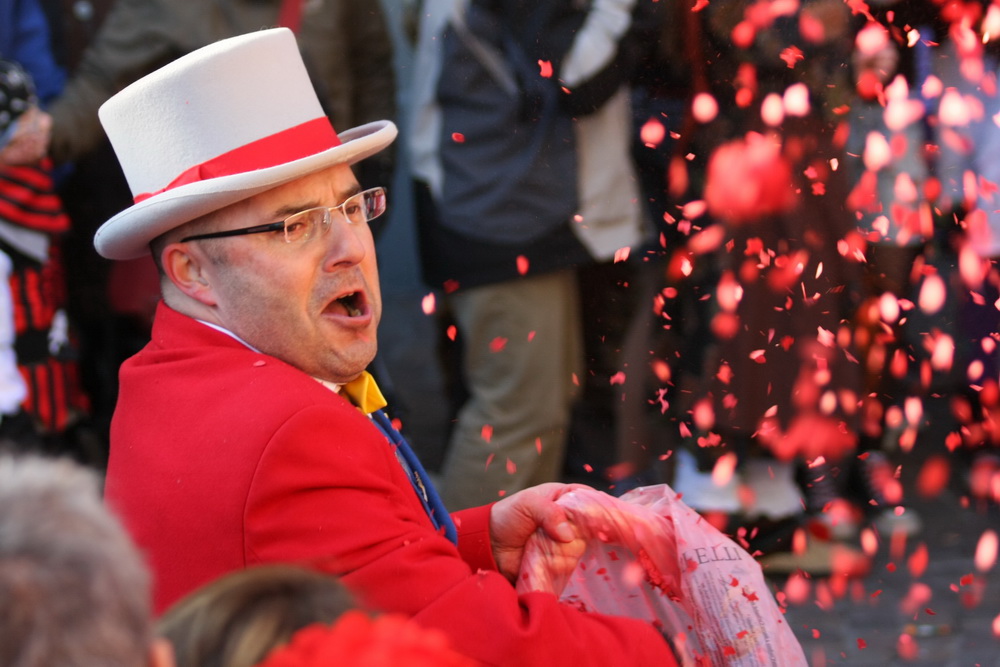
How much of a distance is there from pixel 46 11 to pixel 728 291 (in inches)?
103

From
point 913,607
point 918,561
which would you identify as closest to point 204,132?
point 913,607

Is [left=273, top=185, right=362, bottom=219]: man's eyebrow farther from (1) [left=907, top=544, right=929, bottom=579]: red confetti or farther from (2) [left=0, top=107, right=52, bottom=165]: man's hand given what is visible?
(1) [left=907, top=544, right=929, bottom=579]: red confetti

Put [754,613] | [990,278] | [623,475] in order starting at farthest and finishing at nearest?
[990,278], [623,475], [754,613]

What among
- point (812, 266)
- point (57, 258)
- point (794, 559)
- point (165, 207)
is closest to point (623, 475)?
point (794, 559)

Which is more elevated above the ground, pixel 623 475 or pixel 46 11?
pixel 46 11

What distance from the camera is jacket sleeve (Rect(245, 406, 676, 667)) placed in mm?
1880

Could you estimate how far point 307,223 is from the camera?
7.55 feet

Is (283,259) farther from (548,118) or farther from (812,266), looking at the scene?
(812,266)

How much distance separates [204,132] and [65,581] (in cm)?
137

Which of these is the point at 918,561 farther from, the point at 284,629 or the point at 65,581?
the point at 65,581

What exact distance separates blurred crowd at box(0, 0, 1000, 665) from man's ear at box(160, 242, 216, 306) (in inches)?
77.7

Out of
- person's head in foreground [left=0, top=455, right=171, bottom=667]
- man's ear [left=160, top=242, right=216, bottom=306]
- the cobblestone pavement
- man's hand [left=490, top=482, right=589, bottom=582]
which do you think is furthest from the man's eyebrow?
the cobblestone pavement

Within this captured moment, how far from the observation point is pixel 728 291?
4.17 meters

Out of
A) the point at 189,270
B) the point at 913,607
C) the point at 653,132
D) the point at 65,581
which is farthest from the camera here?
the point at 653,132
